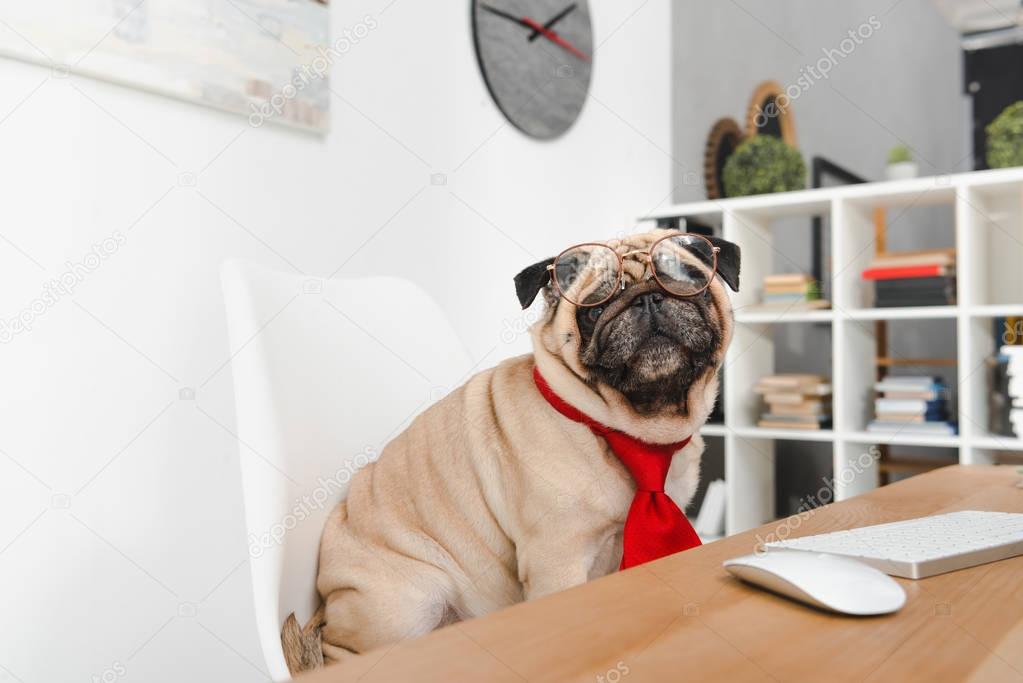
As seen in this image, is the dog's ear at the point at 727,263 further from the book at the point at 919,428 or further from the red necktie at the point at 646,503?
the book at the point at 919,428

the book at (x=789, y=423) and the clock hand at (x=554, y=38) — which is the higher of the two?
the clock hand at (x=554, y=38)

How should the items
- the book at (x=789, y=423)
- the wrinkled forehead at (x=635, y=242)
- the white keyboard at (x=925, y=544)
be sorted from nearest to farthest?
the white keyboard at (x=925, y=544)
the wrinkled forehead at (x=635, y=242)
the book at (x=789, y=423)

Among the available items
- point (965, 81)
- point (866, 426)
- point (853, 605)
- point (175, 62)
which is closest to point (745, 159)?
point (866, 426)

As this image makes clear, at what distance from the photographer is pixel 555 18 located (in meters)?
2.64

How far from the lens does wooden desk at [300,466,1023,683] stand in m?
0.45

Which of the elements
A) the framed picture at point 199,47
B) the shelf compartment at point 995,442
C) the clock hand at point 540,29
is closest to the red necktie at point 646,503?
the framed picture at point 199,47

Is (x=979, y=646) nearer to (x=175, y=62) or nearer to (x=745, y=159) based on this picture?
(x=175, y=62)

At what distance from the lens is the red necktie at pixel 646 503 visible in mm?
1004

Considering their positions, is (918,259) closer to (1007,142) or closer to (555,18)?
(1007,142)

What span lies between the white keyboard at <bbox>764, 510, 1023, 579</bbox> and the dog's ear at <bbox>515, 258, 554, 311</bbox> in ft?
1.51

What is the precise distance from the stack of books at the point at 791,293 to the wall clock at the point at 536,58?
2.83 ft

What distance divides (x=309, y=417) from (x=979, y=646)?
0.81 metres

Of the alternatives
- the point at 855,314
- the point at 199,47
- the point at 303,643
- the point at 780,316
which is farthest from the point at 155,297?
the point at 855,314

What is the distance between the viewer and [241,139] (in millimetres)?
1711
